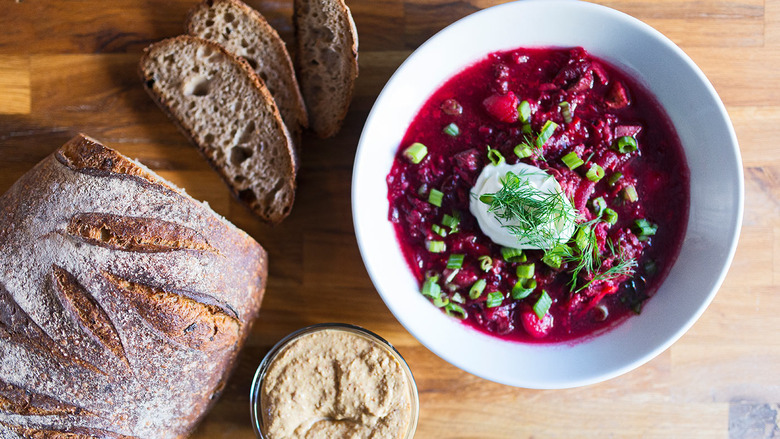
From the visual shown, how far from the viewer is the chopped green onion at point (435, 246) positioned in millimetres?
3088

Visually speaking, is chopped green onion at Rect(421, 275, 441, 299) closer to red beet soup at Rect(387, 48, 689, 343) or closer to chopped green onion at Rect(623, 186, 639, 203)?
red beet soup at Rect(387, 48, 689, 343)

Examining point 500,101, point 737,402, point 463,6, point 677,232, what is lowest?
point 737,402

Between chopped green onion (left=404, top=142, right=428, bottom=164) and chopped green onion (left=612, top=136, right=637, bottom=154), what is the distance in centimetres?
97

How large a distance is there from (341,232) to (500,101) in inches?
46.2

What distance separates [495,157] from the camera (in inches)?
119

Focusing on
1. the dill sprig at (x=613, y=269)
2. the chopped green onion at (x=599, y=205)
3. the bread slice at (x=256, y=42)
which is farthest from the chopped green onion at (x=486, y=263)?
the bread slice at (x=256, y=42)

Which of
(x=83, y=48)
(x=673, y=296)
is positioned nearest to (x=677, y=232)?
(x=673, y=296)

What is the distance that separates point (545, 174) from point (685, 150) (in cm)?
81

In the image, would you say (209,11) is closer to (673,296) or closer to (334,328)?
(334,328)

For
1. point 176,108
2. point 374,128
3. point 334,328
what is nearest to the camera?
point 374,128

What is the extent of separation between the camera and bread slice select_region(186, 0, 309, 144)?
131 inches

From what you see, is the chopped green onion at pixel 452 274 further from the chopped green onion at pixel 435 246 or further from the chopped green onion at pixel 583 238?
the chopped green onion at pixel 583 238

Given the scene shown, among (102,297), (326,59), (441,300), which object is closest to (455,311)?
(441,300)

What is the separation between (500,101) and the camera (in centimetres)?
300
